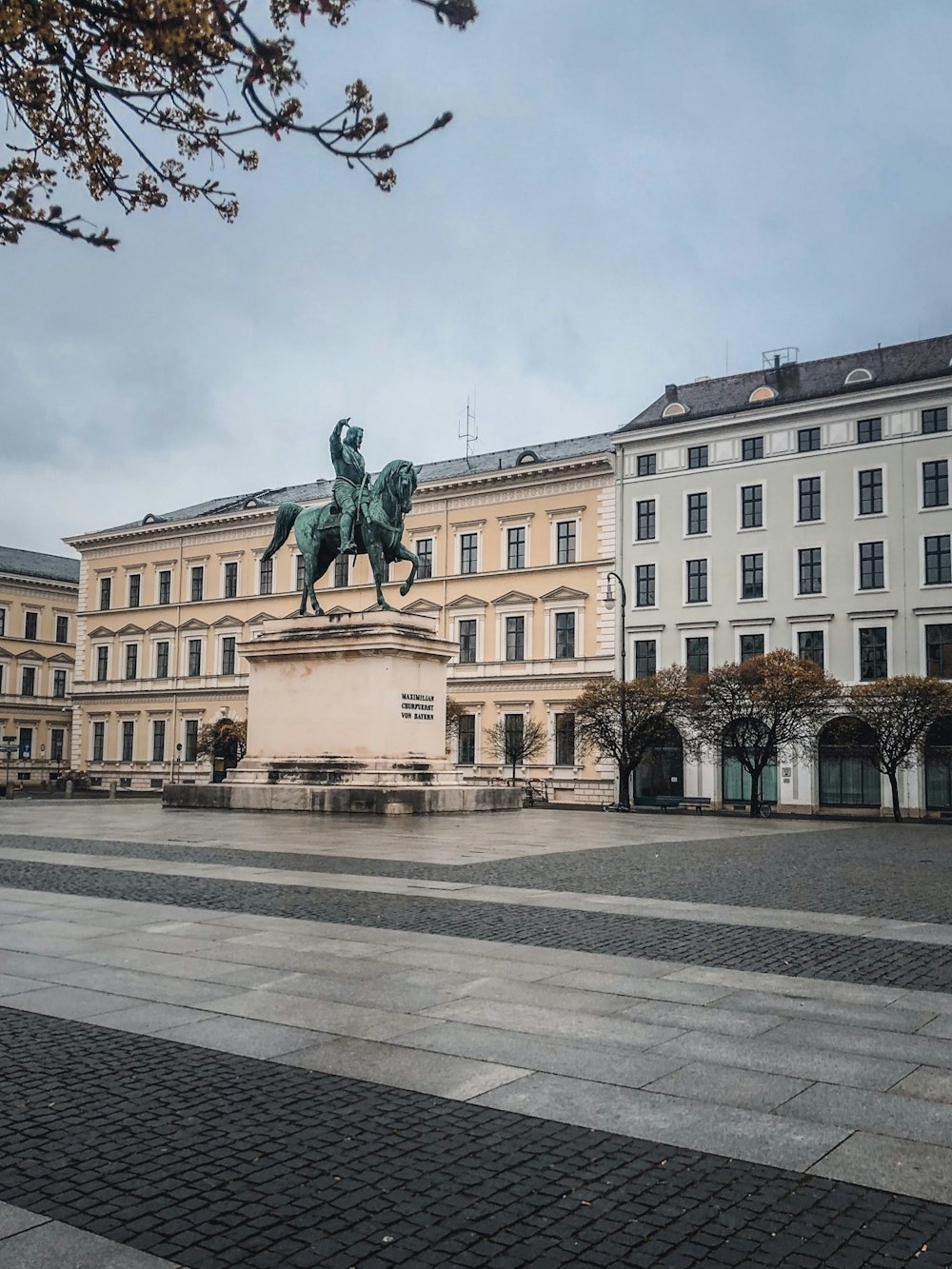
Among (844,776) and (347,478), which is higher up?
(347,478)

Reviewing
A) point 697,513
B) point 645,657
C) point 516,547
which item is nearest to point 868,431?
point 697,513

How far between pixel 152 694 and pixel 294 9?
75.6m

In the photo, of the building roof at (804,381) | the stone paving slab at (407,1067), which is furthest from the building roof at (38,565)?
the stone paving slab at (407,1067)

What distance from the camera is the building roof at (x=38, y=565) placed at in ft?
300

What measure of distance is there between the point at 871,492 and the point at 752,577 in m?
6.78

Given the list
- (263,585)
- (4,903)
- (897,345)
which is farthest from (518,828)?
(263,585)

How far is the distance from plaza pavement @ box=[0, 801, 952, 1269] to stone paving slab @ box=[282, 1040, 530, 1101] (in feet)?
0.07

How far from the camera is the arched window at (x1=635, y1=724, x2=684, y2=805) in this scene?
187 ft

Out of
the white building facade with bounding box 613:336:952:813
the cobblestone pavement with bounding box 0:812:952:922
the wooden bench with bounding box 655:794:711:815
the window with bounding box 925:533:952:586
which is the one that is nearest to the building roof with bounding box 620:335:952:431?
the white building facade with bounding box 613:336:952:813

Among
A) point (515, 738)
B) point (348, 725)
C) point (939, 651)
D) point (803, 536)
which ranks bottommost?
point (348, 725)

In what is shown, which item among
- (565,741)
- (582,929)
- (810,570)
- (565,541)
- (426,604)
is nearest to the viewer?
(582,929)

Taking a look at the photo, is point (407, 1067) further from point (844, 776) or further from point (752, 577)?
point (752, 577)

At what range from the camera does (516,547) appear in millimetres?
65062

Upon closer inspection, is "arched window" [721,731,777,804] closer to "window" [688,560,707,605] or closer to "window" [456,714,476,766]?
"window" [688,560,707,605]
